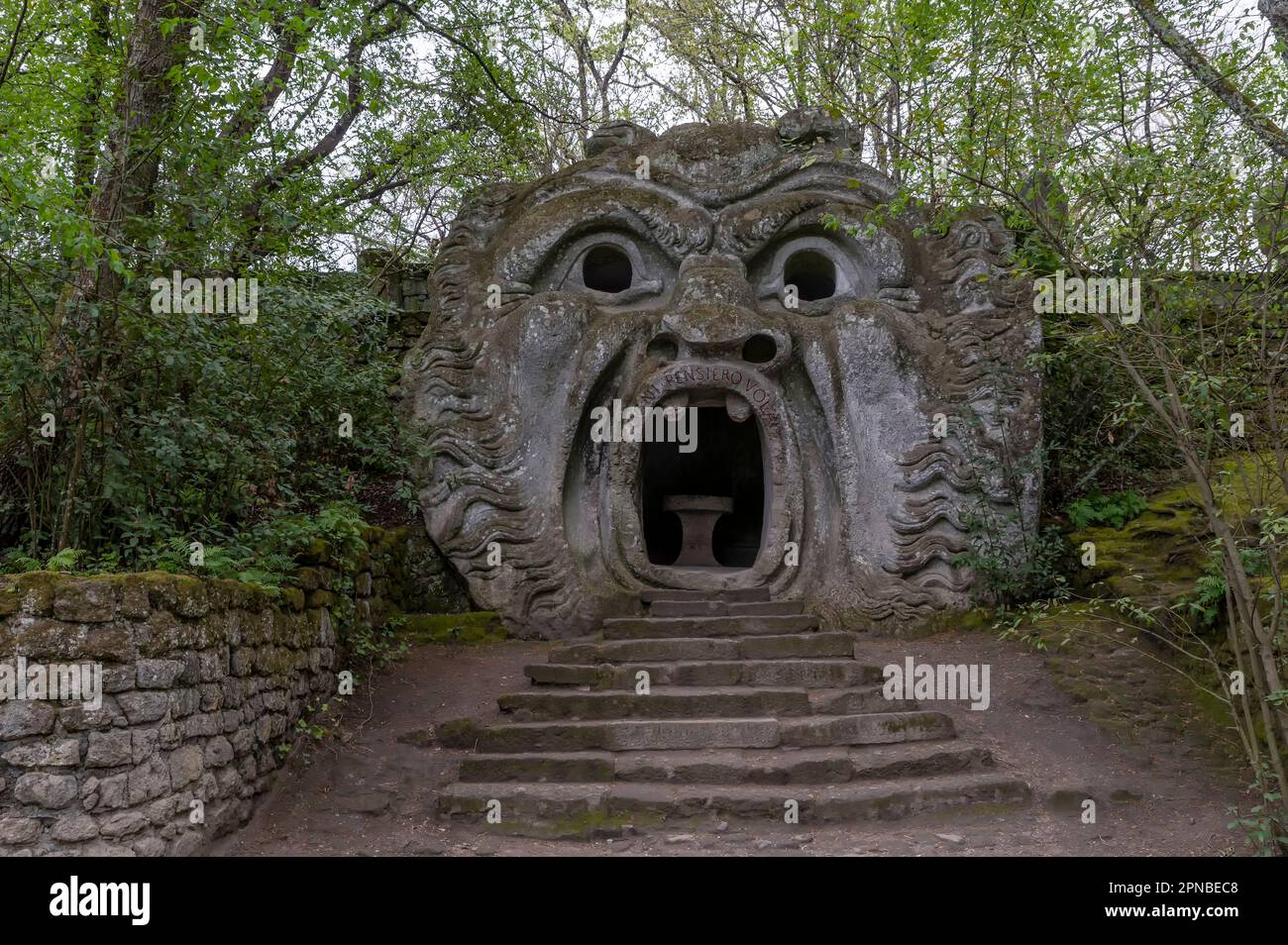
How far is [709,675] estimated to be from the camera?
6.30m

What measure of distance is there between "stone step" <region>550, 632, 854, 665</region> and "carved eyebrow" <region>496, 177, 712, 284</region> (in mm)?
3347

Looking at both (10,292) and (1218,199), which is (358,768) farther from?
(1218,199)

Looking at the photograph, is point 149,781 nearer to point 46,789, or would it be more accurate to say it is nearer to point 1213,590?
point 46,789

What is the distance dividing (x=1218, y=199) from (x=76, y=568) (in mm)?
5959

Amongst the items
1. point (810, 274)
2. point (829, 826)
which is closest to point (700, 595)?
point (829, 826)

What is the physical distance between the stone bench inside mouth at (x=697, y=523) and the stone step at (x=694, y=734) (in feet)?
12.0

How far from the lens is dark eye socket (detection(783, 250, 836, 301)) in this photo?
8.59 m

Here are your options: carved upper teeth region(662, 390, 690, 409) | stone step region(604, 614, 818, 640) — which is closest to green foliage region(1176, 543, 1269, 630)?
stone step region(604, 614, 818, 640)

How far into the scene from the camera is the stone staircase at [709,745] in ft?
16.4

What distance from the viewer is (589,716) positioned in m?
5.91

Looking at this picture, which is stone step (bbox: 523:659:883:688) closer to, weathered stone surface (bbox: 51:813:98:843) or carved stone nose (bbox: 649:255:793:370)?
carved stone nose (bbox: 649:255:793:370)

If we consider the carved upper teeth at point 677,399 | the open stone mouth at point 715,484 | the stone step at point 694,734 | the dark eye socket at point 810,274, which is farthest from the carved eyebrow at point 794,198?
the stone step at point 694,734

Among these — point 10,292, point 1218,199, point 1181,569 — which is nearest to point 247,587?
point 10,292

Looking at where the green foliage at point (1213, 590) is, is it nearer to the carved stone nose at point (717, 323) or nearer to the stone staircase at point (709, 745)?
the stone staircase at point (709, 745)
